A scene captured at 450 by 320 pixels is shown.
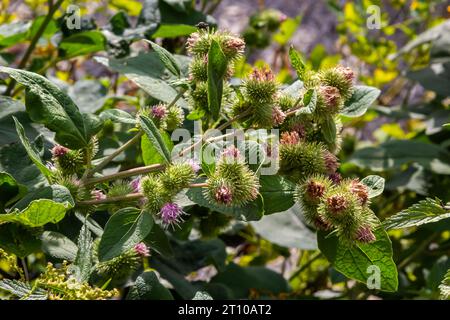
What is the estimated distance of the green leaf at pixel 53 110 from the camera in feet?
3.74

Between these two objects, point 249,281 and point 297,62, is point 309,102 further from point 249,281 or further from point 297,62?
point 249,281

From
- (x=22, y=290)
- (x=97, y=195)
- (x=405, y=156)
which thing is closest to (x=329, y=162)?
(x=97, y=195)

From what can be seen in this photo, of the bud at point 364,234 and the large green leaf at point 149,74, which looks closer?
the bud at point 364,234

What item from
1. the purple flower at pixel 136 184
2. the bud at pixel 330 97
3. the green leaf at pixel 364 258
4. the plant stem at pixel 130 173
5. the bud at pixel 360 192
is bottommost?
the green leaf at pixel 364 258

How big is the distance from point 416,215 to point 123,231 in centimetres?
49

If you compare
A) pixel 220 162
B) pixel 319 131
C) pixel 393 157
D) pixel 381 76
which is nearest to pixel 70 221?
pixel 220 162

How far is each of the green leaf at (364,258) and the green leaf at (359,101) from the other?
0.24m

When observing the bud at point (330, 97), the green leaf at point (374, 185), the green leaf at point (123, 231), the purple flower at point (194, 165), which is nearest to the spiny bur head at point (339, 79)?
the bud at point (330, 97)

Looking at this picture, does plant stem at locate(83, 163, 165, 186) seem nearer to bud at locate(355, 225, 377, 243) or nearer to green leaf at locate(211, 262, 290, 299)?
bud at locate(355, 225, 377, 243)

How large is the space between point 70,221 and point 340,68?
57 centimetres

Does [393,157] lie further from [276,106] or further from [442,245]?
[276,106]

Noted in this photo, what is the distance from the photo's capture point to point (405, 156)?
78.0 inches

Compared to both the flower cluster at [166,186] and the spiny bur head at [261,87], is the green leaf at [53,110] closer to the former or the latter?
the flower cluster at [166,186]

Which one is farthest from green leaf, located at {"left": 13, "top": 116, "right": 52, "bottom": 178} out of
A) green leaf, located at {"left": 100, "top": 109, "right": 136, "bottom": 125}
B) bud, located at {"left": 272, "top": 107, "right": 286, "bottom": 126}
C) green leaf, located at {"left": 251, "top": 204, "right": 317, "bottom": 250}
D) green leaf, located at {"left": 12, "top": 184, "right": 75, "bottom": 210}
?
green leaf, located at {"left": 251, "top": 204, "right": 317, "bottom": 250}
